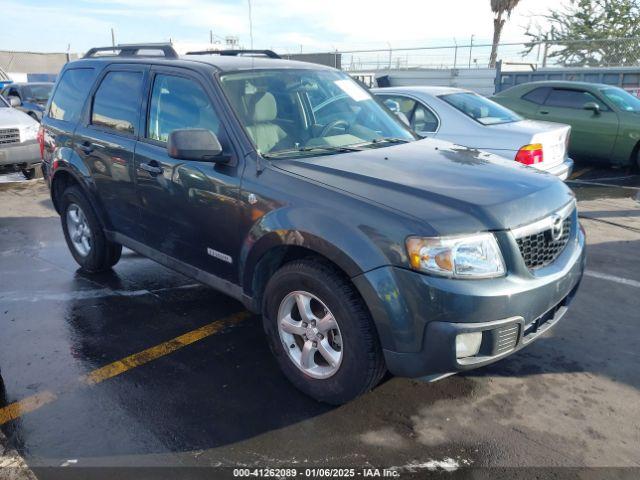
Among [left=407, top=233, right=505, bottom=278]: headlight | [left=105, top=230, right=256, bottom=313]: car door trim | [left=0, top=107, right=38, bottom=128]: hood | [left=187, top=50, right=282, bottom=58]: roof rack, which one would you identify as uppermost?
[left=187, top=50, right=282, bottom=58]: roof rack

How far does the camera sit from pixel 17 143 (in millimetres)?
9289

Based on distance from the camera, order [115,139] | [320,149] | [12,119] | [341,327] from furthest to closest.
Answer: [12,119]
[115,139]
[320,149]
[341,327]

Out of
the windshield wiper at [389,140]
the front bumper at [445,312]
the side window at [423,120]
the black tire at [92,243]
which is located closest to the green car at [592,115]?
the side window at [423,120]

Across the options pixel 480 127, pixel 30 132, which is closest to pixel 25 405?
pixel 480 127

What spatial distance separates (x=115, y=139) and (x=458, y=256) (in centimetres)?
297

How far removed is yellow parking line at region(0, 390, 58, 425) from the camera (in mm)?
3025

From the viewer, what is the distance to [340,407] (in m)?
3.11

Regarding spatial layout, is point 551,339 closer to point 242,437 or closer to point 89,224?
point 242,437

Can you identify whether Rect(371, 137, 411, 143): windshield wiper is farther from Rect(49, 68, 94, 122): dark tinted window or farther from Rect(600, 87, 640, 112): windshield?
Rect(600, 87, 640, 112): windshield

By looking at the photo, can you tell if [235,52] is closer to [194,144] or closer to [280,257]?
[194,144]

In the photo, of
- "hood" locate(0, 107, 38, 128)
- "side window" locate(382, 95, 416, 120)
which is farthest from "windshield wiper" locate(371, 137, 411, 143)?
"hood" locate(0, 107, 38, 128)

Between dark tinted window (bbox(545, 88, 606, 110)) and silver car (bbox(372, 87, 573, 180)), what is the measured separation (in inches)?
128

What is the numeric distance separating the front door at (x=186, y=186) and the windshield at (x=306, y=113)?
212 millimetres

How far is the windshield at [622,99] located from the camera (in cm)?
947
